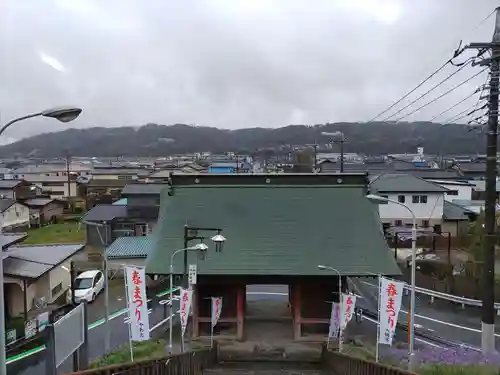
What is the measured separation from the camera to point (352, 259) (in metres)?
18.6

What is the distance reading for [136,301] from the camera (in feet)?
47.8

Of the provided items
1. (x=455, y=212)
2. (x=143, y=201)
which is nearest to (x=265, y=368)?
(x=143, y=201)

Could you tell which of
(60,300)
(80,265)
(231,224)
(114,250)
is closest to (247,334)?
(231,224)

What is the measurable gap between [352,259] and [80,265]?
20.3 m

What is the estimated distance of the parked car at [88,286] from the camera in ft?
80.9

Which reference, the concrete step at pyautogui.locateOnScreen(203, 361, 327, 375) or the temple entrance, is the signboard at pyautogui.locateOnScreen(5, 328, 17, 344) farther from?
the temple entrance

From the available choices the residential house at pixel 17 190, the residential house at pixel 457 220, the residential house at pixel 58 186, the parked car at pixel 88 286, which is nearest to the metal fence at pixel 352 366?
the parked car at pixel 88 286

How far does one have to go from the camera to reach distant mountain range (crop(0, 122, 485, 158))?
3477 inches

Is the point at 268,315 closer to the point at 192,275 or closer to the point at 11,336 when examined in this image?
the point at 192,275

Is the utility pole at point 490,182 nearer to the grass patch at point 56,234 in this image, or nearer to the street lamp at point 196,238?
the street lamp at point 196,238

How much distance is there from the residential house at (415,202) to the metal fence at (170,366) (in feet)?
84.7

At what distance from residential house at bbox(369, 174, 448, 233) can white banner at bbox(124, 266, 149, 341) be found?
27949mm

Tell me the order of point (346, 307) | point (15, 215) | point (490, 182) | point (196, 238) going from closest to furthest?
point (490, 182), point (196, 238), point (346, 307), point (15, 215)

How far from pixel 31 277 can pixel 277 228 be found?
10287 mm
